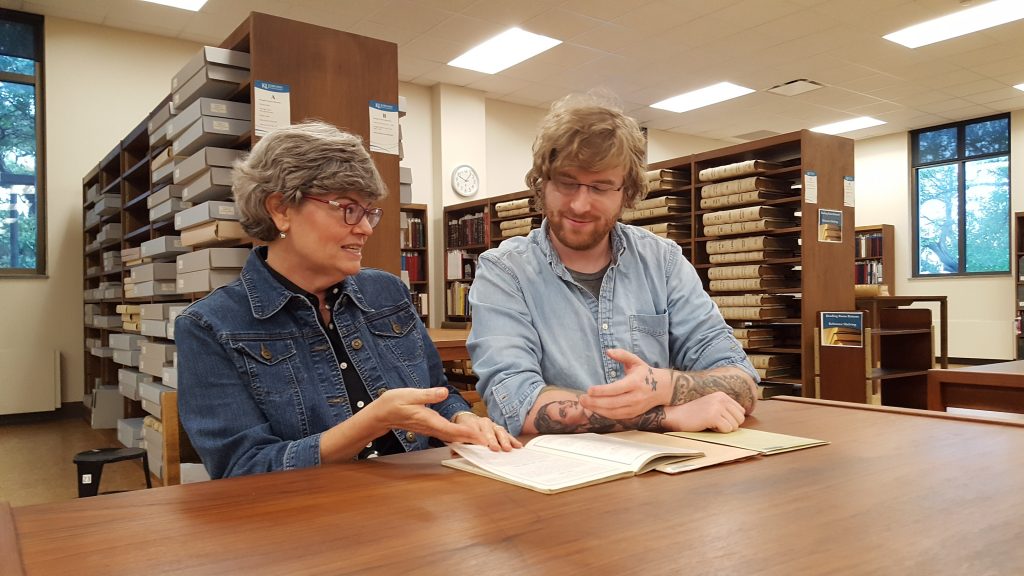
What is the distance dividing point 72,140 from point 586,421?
6.62 m

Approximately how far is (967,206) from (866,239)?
130 cm

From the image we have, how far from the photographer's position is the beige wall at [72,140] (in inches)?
244

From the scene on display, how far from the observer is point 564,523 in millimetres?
831

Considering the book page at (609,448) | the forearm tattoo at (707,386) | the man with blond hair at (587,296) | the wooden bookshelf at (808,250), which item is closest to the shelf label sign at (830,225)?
the wooden bookshelf at (808,250)

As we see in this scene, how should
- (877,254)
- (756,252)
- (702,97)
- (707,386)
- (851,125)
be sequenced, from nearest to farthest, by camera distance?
(707,386) → (756,252) → (702,97) → (851,125) → (877,254)

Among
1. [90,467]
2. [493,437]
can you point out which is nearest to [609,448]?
[493,437]

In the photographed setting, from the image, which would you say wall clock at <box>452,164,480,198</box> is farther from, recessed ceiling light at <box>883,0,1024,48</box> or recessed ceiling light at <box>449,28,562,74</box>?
recessed ceiling light at <box>883,0,1024,48</box>

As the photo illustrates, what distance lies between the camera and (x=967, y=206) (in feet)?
31.5

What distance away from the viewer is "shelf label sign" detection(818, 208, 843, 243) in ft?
15.1

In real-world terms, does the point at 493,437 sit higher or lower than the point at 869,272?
lower

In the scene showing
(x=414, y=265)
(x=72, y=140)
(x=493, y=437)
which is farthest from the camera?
(x=414, y=265)

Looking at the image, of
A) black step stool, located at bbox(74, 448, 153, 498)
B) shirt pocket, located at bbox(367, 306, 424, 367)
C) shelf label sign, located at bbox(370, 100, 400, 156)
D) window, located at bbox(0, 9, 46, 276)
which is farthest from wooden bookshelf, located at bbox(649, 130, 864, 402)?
window, located at bbox(0, 9, 46, 276)

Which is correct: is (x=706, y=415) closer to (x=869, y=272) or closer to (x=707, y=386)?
(x=707, y=386)

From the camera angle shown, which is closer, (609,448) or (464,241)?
(609,448)
